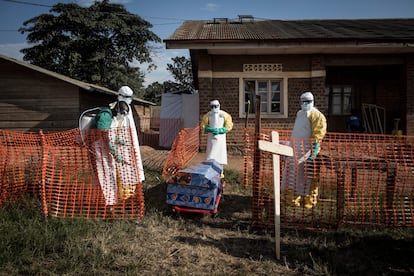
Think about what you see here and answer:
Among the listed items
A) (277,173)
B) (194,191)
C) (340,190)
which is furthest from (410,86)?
(194,191)

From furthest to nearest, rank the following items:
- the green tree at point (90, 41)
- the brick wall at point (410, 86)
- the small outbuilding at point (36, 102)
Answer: the green tree at point (90, 41), the small outbuilding at point (36, 102), the brick wall at point (410, 86)

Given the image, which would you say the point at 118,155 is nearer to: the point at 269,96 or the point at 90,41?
the point at 269,96

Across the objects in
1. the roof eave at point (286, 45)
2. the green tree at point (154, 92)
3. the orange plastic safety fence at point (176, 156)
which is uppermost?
the green tree at point (154, 92)

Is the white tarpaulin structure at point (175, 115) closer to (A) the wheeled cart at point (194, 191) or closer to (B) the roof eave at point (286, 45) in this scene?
(B) the roof eave at point (286, 45)

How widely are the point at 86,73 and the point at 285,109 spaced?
20.8 meters

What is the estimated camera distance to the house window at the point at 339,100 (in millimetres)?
11406

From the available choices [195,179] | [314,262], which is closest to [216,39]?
[195,179]

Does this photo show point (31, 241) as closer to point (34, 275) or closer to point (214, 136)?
point (34, 275)

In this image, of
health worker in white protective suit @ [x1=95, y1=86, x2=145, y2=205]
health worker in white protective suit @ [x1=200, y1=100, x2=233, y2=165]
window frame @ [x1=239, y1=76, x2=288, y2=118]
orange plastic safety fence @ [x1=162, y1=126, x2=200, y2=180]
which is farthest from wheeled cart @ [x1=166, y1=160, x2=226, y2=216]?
window frame @ [x1=239, y1=76, x2=288, y2=118]

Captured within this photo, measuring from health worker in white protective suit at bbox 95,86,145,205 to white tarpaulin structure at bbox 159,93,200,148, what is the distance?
7.34 m

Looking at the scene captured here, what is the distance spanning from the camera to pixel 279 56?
8.70 metres

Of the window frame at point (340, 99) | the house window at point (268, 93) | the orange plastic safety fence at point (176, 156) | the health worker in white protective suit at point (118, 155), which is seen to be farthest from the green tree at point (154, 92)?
the health worker in white protective suit at point (118, 155)

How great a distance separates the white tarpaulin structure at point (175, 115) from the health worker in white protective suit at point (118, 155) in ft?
24.1

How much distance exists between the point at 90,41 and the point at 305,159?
24.8 m
